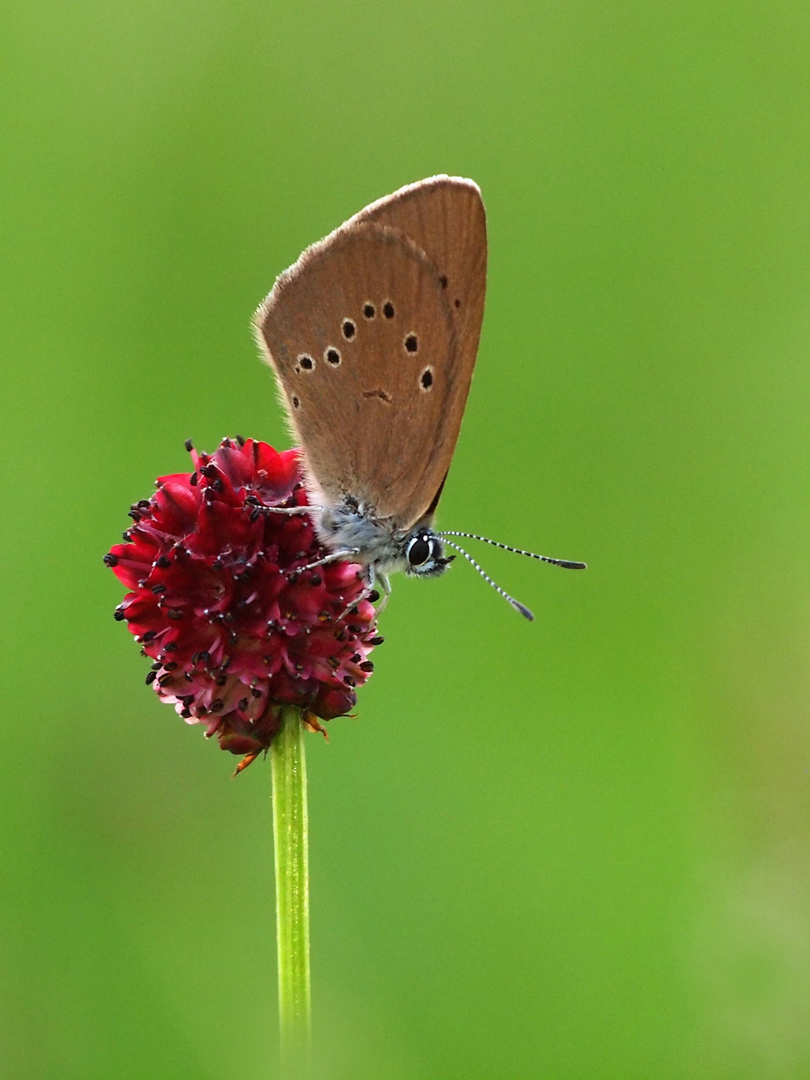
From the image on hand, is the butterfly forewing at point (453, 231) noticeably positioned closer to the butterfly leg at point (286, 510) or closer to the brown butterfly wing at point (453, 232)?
the brown butterfly wing at point (453, 232)

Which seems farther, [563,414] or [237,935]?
[563,414]

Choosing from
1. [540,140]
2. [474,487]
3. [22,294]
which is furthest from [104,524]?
[540,140]

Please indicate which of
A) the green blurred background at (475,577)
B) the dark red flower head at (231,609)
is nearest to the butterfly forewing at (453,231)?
the dark red flower head at (231,609)

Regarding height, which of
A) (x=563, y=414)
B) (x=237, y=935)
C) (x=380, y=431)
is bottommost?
(x=237, y=935)

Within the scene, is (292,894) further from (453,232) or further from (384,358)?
(453,232)

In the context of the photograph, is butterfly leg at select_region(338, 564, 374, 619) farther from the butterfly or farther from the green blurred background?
the green blurred background

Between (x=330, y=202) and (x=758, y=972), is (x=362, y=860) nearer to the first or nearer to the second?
(x=758, y=972)

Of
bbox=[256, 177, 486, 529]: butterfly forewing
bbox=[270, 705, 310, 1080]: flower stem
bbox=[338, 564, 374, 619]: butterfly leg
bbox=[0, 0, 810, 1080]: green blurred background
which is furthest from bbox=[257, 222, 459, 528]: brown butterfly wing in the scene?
bbox=[0, 0, 810, 1080]: green blurred background
